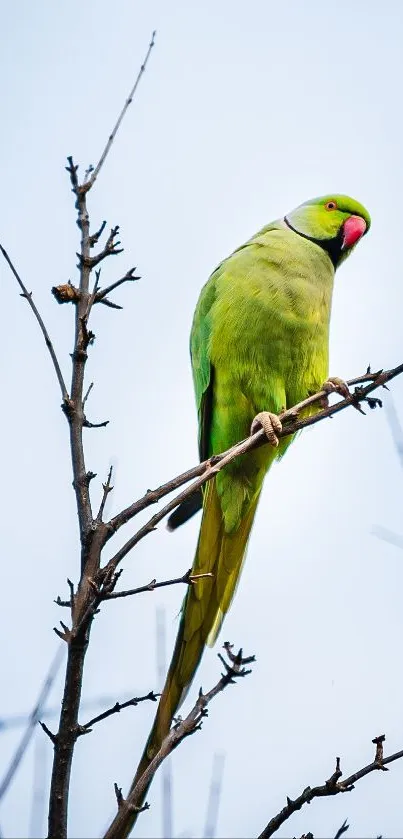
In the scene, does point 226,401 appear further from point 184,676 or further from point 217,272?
point 184,676

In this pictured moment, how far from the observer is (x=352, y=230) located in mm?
4508

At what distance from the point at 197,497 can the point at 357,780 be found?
1.92m

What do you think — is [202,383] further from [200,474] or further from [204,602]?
[200,474]

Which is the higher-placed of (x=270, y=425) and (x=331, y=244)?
(x=331, y=244)

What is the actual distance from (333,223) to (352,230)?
111mm

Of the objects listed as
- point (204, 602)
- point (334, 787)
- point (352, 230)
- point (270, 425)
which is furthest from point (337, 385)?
point (334, 787)

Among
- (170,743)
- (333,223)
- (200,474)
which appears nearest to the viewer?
(170,743)

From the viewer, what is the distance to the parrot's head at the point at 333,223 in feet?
14.5

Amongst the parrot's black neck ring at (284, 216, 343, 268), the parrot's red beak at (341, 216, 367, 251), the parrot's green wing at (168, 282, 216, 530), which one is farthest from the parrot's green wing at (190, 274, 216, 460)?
the parrot's red beak at (341, 216, 367, 251)

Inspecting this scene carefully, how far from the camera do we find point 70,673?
6.37 ft

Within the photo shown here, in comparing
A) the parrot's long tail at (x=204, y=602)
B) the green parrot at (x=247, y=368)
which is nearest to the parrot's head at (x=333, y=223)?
the green parrot at (x=247, y=368)

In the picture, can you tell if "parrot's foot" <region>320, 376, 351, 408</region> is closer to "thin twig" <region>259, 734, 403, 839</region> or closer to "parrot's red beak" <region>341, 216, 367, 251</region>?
"parrot's red beak" <region>341, 216, 367, 251</region>

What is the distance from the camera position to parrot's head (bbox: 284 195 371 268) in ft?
14.5

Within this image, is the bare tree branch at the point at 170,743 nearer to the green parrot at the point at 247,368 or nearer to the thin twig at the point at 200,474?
the thin twig at the point at 200,474
